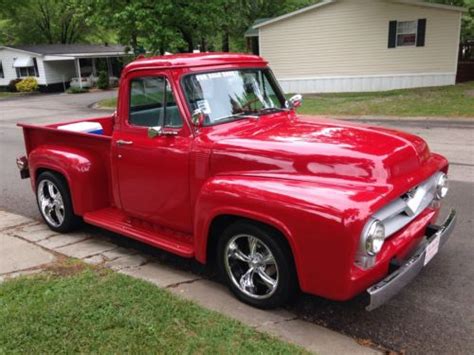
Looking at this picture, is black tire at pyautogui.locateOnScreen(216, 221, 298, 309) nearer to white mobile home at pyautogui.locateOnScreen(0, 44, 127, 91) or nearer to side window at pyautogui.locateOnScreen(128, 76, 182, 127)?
side window at pyautogui.locateOnScreen(128, 76, 182, 127)

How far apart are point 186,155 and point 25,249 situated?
8.18 feet

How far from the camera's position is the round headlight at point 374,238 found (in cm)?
315

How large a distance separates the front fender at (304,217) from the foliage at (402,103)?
1229 centimetres

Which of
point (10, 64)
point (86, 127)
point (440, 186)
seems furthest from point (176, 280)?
point (10, 64)

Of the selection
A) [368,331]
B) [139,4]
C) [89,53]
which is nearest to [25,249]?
[368,331]

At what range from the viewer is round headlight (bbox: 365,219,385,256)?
3150mm

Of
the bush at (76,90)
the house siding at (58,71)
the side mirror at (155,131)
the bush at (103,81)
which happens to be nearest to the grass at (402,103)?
the side mirror at (155,131)

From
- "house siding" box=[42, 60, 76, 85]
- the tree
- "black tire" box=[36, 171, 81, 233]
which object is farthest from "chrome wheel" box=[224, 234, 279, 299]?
the tree

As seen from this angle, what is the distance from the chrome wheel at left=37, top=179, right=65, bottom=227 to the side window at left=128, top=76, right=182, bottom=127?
1.72 metres

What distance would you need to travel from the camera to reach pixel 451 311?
3771mm

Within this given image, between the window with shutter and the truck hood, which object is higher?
the window with shutter

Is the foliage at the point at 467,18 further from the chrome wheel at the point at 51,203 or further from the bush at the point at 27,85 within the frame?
the bush at the point at 27,85

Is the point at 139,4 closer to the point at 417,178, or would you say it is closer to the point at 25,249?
the point at 25,249

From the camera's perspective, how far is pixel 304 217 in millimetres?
3264
